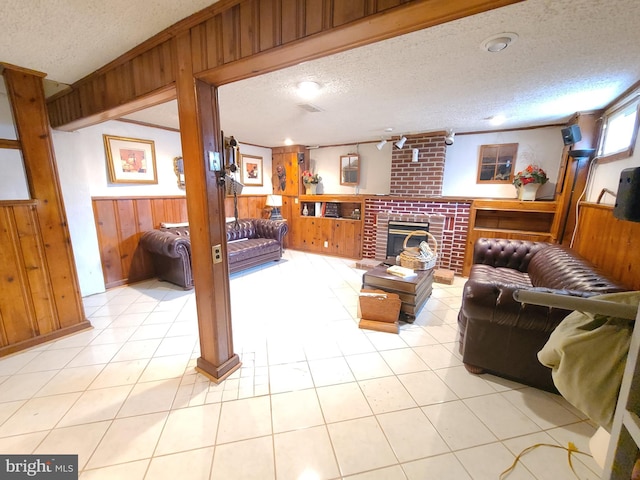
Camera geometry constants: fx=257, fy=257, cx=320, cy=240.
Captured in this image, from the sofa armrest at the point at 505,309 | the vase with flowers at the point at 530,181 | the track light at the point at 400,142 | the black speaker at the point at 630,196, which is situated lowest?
the sofa armrest at the point at 505,309

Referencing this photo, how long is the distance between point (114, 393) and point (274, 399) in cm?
106

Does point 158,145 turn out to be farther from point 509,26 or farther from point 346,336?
point 509,26

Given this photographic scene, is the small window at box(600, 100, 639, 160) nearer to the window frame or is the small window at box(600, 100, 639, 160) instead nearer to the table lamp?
the window frame

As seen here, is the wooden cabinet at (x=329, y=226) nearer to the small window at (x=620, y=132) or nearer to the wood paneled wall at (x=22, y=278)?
the small window at (x=620, y=132)

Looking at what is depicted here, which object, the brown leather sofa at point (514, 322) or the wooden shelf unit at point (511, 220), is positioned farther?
the wooden shelf unit at point (511, 220)

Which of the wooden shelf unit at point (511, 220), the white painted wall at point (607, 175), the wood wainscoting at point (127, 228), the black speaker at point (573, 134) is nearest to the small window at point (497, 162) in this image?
the wooden shelf unit at point (511, 220)

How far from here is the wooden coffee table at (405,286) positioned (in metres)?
2.58

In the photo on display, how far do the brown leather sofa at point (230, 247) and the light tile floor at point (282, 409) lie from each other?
0.92m

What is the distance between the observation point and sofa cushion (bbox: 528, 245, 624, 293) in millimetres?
1692

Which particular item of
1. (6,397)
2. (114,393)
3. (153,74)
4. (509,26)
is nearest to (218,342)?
(114,393)

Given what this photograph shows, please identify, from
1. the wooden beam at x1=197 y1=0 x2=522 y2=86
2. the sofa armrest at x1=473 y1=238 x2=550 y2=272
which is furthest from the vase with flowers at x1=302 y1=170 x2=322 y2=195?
the wooden beam at x1=197 y1=0 x2=522 y2=86

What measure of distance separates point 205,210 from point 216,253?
0.28 meters

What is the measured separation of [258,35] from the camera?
1.17 metres

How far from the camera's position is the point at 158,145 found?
373cm
